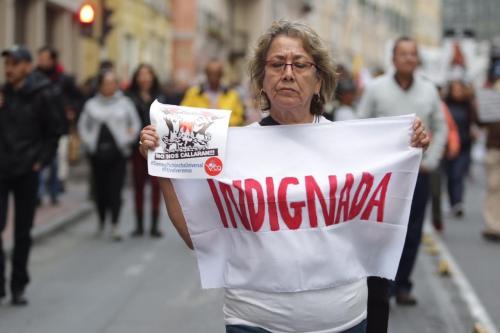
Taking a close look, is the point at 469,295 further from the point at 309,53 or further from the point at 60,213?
the point at 60,213

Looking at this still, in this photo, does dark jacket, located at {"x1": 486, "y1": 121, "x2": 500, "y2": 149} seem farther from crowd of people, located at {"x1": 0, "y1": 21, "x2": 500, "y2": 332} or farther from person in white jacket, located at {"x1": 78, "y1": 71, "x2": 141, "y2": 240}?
person in white jacket, located at {"x1": 78, "y1": 71, "x2": 141, "y2": 240}

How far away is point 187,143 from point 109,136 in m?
7.71

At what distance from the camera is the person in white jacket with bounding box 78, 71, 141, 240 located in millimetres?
10797

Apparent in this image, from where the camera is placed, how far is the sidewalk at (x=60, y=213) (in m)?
10.5

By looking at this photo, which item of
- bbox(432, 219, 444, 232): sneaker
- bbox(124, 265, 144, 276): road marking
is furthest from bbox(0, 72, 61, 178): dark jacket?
bbox(432, 219, 444, 232): sneaker

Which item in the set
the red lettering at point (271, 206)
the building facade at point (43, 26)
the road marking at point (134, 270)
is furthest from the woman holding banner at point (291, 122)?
the building facade at point (43, 26)

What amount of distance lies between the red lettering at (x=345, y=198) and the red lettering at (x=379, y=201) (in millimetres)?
104

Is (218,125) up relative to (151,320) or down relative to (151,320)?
up

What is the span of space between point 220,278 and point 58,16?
2154cm

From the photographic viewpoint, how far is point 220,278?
3.34 m

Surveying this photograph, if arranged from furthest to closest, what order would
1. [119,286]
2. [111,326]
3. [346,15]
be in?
[346,15] → [119,286] → [111,326]

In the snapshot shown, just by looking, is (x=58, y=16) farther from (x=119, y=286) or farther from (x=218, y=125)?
(x=218, y=125)

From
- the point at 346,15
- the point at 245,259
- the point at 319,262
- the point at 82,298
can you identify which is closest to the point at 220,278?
the point at 245,259

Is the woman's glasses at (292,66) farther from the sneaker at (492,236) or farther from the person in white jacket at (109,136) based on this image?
the sneaker at (492,236)
